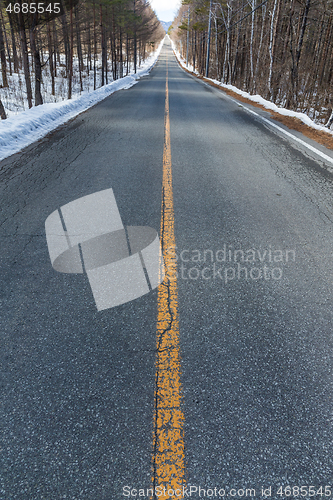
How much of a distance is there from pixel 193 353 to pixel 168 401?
419mm

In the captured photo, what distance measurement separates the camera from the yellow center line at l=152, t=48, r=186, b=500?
1.55 meters

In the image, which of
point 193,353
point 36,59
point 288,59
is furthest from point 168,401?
point 288,59

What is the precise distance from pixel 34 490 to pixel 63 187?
4349mm

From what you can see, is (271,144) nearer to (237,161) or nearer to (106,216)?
(237,161)

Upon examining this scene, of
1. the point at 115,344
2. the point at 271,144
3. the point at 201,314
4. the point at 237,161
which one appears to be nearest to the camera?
the point at 115,344

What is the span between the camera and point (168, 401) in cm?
191

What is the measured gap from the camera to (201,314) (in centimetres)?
261

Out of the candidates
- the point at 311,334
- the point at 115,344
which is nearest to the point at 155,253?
the point at 115,344

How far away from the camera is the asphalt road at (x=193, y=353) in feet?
5.24

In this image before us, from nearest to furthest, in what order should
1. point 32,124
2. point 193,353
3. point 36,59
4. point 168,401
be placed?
point 168,401 → point 193,353 → point 32,124 → point 36,59

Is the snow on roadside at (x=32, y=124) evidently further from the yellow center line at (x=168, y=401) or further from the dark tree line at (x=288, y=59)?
the dark tree line at (x=288, y=59)

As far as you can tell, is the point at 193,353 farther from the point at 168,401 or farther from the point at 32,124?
the point at 32,124

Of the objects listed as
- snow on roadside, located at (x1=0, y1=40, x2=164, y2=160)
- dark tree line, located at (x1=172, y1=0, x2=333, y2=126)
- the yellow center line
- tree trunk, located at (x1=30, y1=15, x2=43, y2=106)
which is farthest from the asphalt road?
tree trunk, located at (x1=30, y1=15, x2=43, y2=106)

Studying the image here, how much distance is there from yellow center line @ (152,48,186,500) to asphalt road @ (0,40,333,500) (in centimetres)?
5
